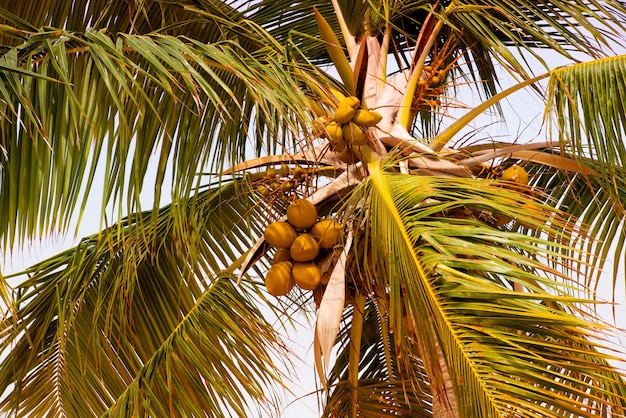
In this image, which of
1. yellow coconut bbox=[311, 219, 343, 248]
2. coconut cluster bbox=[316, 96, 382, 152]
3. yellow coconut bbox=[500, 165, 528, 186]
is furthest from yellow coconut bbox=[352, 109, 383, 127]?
yellow coconut bbox=[500, 165, 528, 186]

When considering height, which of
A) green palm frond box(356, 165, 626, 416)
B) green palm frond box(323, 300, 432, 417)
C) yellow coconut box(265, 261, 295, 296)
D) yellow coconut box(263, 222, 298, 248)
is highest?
yellow coconut box(263, 222, 298, 248)

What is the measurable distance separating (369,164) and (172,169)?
84 cm

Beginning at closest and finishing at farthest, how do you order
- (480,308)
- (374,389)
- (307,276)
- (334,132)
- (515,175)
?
(480,308), (307,276), (334,132), (515,175), (374,389)

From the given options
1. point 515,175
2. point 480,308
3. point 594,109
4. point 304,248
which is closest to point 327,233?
point 304,248

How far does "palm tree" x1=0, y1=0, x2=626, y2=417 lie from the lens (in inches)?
93.6

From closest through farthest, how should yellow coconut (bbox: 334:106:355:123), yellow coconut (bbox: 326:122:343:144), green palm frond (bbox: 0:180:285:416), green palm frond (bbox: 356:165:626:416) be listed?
1. green palm frond (bbox: 356:165:626:416)
2. yellow coconut (bbox: 334:106:355:123)
3. yellow coconut (bbox: 326:122:343:144)
4. green palm frond (bbox: 0:180:285:416)

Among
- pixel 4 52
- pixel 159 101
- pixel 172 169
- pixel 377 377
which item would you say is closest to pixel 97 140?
pixel 4 52

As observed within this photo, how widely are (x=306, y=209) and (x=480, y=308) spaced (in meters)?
0.81

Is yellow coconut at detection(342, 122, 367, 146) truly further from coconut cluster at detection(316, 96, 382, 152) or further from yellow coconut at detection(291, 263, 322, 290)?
yellow coconut at detection(291, 263, 322, 290)

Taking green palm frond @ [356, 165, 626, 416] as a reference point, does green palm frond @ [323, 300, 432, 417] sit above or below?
below

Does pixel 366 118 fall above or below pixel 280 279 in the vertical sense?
above

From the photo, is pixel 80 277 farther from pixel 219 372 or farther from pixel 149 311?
pixel 219 372

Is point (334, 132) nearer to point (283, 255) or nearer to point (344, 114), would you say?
point (344, 114)

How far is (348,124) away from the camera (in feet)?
9.58
